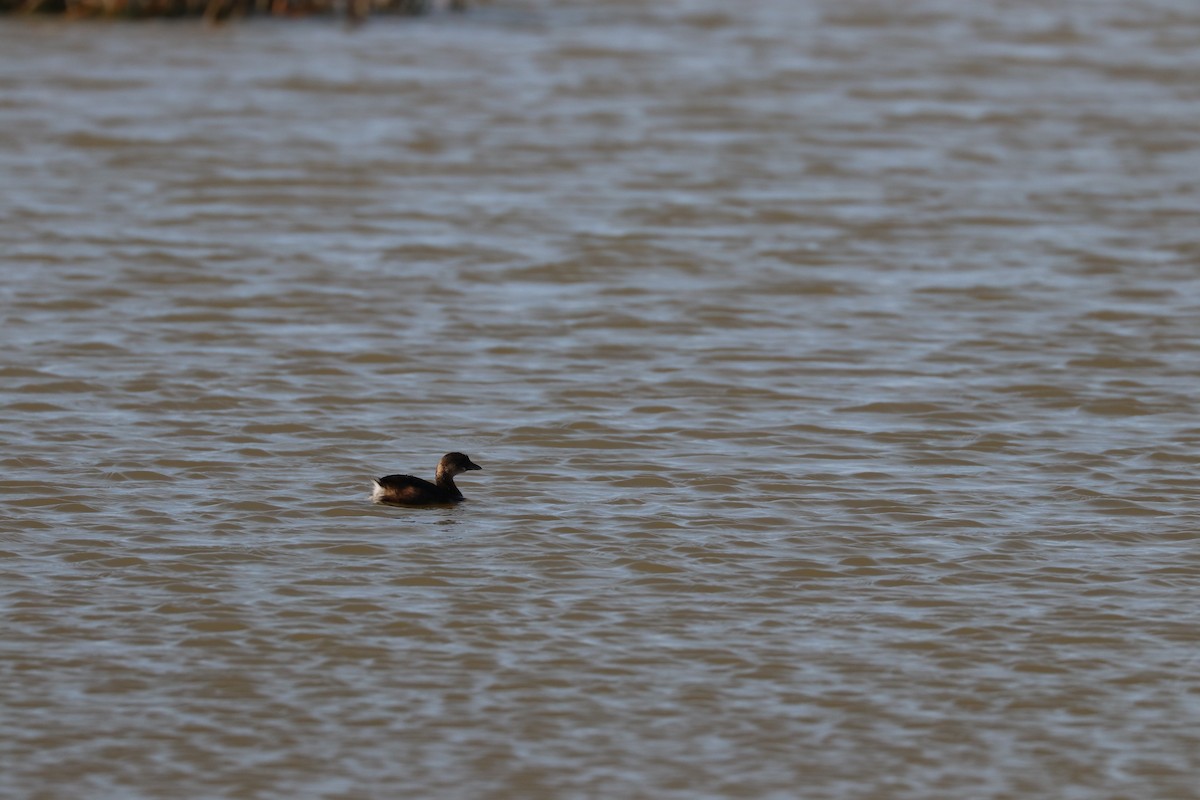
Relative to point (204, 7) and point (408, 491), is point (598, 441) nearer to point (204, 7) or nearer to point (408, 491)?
point (408, 491)

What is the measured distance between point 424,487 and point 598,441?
1.31m

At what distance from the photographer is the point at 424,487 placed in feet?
26.7

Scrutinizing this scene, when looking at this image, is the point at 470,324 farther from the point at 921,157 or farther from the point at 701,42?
the point at 701,42

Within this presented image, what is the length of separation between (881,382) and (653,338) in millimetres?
1420

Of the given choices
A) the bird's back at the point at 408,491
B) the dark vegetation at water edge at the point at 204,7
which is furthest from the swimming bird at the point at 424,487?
the dark vegetation at water edge at the point at 204,7

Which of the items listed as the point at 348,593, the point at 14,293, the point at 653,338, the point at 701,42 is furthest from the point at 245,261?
the point at 701,42

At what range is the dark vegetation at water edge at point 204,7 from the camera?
21172mm

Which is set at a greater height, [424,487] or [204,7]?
[204,7]

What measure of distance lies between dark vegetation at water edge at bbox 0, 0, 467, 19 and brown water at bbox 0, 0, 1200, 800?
315cm

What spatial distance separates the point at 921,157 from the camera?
1594cm

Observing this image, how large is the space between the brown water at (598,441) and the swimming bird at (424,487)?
77 mm

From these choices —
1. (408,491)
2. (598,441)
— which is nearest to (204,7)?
(598,441)

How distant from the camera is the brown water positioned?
6324mm

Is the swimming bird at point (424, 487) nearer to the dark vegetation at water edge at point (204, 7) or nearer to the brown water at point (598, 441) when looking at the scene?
the brown water at point (598, 441)
